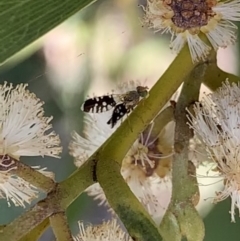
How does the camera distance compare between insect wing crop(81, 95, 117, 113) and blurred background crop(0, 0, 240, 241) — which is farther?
blurred background crop(0, 0, 240, 241)

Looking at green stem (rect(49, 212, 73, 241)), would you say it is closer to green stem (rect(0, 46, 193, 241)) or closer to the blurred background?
green stem (rect(0, 46, 193, 241))

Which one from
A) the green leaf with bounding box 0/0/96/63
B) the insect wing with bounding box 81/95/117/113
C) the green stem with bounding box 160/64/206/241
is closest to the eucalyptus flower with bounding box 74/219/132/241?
the green stem with bounding box 160/64/206/241

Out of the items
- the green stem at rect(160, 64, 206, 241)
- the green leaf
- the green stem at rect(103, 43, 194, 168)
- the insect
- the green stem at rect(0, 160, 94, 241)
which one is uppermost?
the green leaf

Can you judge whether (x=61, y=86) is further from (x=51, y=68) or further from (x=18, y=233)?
(x=18, y=233)

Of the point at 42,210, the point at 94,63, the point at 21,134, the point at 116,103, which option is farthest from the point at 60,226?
the point at 94,63

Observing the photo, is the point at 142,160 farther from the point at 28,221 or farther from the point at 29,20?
the point at 29,20

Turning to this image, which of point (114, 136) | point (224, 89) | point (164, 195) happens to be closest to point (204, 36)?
point (224, 89)

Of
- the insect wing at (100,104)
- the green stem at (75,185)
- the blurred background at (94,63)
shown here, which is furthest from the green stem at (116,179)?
the blurred background at (94,63)
